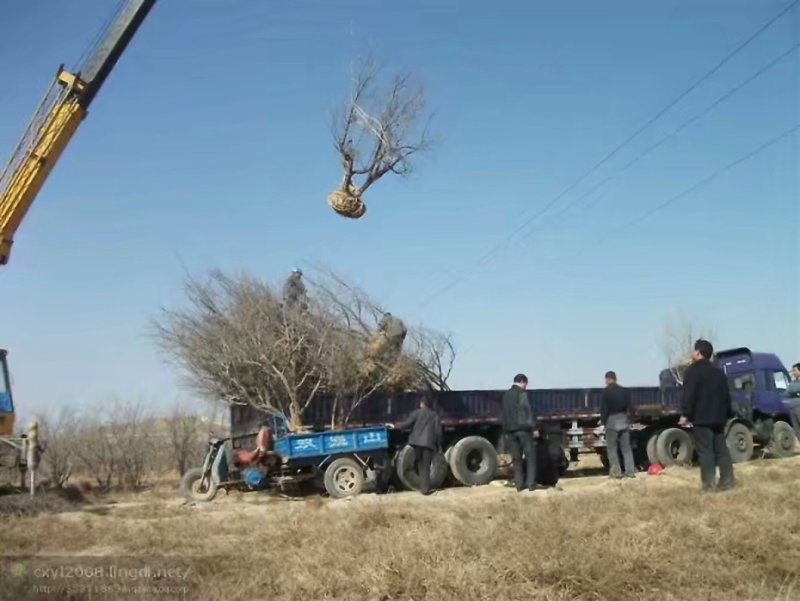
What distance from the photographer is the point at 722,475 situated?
921 cm

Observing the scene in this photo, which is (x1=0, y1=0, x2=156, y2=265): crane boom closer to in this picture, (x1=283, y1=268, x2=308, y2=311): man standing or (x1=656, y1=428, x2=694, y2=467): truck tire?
(x1=283, y1=268, x2=308, y2=311): man standing

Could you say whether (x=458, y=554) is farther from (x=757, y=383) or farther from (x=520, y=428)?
(x=757, y=383)

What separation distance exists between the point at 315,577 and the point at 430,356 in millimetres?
13060

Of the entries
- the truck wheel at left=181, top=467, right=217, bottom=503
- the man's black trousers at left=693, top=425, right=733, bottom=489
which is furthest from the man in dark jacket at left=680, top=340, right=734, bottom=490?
the truck wheel at left=181, top=467, right=217, bottom=503

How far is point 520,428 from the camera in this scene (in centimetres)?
1248

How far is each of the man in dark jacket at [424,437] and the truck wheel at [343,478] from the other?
107 cm

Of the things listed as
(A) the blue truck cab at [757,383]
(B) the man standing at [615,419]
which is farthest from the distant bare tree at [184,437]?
(A) the blue truck cab at [757,383]

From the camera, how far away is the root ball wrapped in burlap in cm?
1293

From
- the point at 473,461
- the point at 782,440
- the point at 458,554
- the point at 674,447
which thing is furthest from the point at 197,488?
the point at 782,440

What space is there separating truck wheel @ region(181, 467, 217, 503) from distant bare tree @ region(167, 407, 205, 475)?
5.48 metres

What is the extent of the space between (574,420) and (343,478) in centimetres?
557

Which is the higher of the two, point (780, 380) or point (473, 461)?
point (780, 380)

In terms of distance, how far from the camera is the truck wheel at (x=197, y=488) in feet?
45.3

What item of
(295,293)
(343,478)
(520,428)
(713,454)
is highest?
(295,293)
